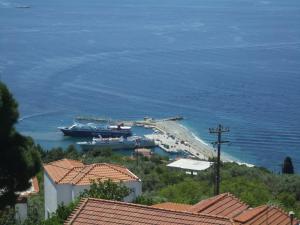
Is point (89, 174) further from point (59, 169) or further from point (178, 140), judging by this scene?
point (178, 140)

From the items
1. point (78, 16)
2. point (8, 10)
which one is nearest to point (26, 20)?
point (78, 16)

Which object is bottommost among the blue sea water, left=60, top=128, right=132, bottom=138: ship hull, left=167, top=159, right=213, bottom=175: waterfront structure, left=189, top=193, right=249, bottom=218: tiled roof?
left=60, top=128, right=132, bottom=138: ship hull

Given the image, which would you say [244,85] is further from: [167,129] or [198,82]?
[167,129]

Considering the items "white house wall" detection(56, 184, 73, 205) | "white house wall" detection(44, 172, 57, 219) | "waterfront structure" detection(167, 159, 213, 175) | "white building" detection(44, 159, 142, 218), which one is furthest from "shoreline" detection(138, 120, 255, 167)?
"white house wall" detection(56, 184, 73, 205)

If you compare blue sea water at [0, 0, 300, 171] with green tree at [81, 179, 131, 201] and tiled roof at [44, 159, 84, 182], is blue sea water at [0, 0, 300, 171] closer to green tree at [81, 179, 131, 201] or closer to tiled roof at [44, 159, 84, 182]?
tiled roof at [44, 159, 84, 182]

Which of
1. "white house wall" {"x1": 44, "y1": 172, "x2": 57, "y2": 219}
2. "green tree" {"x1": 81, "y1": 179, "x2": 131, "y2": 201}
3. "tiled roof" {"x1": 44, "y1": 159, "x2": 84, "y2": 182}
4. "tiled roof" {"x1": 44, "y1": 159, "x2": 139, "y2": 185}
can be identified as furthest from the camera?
"tiled roof" {"x1": 44, "y1": 159, "x2": 84, "y2": 182}

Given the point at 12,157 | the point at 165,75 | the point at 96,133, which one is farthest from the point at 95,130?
the point at 12,157
